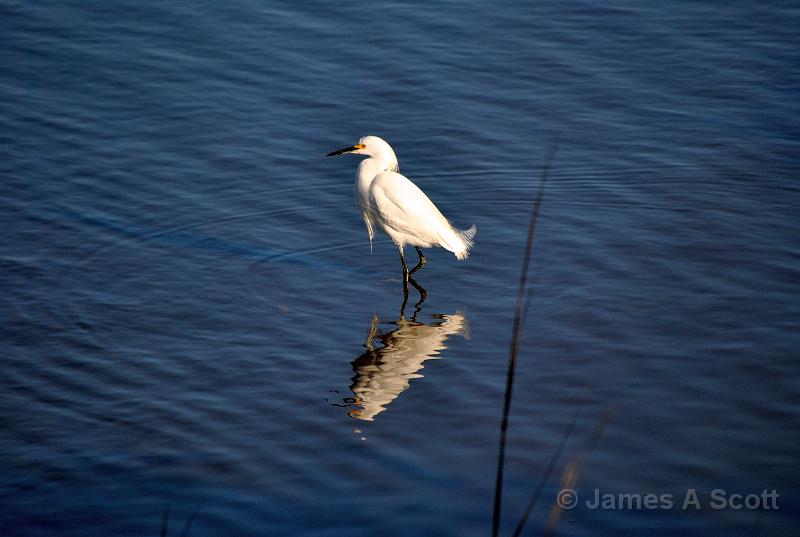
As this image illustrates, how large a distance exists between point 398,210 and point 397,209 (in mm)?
14

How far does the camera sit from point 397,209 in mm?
8273

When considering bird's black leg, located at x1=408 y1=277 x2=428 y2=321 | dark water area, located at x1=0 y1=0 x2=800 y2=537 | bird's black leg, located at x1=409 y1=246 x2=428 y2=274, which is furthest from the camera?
bird's black leg, located at x1=409 y1=246 x2=428 y2=274

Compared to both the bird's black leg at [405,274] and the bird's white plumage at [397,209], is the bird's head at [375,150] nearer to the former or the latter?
the bird's white plumage at [397,209]

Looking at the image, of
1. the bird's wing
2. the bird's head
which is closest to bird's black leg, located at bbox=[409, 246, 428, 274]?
the bird's wing

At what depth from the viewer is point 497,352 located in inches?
277

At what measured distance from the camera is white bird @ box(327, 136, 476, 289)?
27.2 feet

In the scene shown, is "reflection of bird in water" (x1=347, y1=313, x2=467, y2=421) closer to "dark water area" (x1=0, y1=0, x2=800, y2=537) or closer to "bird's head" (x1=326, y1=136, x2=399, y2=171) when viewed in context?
"dark water area" (x1=0, y1=0, x2=800, y2=537)

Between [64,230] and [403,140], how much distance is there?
342cm

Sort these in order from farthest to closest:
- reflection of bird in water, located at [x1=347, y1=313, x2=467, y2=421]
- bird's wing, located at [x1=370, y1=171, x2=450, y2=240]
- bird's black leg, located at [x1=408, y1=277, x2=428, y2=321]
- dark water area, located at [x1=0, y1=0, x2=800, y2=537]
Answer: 1. bird's wing, located at [x1=370, y1=171, x2=450, y2=240]
2. bird's black leg, located at [x1=408, y1=277, x2=428, y2=321]
3. reflection of bird in water, located at [x1=347, y1=313, x2=467, y2=421]
4. dark water area, located at [x1=0, y1=0, x2=800, y2=537]

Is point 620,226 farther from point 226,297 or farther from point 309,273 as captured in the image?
point 226,297

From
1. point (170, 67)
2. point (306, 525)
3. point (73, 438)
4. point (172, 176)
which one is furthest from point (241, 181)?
point (306, 525)

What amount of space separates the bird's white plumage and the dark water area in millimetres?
312

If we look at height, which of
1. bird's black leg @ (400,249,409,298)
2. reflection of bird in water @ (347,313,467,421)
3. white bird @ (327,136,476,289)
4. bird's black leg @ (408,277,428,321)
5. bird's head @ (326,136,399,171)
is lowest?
reflection of bird in water @ (347,313,467,421)

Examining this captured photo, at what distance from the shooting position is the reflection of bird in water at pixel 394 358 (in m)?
6.45
